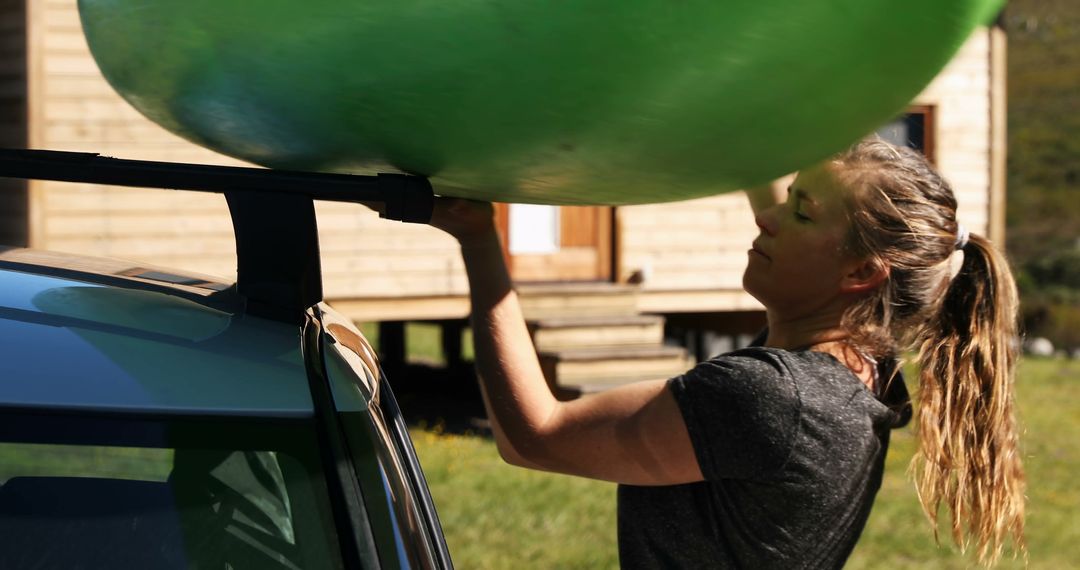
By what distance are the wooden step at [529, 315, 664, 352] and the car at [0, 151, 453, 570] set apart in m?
7.95

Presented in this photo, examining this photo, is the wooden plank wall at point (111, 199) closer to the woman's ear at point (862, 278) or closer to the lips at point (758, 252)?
the lips at point (758, 252)

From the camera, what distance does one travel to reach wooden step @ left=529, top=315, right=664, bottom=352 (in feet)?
31.1

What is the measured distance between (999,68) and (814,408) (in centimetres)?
1049

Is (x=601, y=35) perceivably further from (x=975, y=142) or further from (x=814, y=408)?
(x=975, y=142)

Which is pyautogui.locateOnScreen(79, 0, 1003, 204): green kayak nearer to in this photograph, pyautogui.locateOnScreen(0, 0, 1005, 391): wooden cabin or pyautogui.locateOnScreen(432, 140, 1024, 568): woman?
pyautogui.locateOnScreen(432, 140, 1024, 568): woman

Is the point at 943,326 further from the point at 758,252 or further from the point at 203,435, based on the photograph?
the point at 203,435

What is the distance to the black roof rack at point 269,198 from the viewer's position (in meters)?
1.47

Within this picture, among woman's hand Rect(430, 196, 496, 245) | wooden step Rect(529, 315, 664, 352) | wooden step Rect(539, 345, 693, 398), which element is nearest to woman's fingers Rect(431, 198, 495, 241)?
woman's hand Rect(430, 196, 496, 245)

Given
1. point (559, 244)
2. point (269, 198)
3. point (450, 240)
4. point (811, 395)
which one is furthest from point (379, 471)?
point (559, 244)

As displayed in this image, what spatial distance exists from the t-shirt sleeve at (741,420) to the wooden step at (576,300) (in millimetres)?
7859

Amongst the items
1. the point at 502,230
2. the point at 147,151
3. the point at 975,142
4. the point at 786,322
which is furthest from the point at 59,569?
the point at 975,142

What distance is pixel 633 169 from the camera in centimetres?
147

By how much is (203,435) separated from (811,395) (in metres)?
0.91

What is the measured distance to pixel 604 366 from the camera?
9336mm
